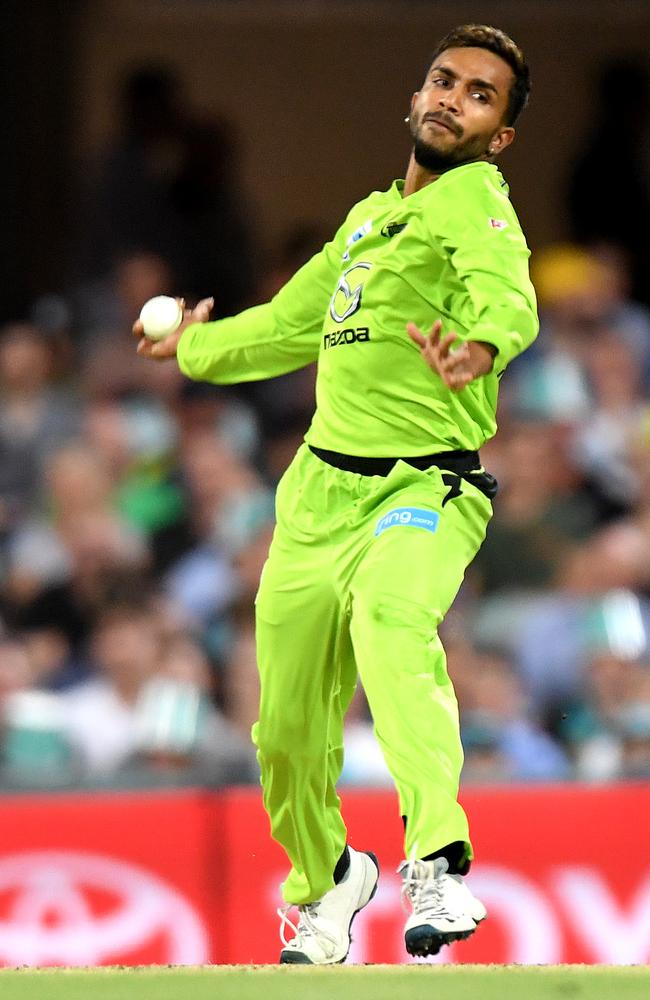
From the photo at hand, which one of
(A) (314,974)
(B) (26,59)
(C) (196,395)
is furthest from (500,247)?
(B) (26,59)

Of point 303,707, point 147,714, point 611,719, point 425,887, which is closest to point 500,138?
point 303,707

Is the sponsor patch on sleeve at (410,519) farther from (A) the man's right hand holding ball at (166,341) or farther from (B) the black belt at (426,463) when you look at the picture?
(A) the man's right hand holding ball at (166,341)

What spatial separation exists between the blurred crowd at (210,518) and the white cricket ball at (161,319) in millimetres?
2088

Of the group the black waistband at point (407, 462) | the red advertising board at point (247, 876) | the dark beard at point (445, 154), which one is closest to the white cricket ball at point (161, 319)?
the black waistband at point (407, 462)

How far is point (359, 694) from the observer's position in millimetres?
7273

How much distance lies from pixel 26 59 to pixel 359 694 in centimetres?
468

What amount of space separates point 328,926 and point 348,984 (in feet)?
3.12

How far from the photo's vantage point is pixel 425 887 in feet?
13.5

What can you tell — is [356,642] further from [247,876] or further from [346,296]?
[247,876]

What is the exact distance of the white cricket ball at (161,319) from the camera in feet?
16.6

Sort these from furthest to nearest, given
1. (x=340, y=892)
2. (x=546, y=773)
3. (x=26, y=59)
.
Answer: (x=26, y=59) → (x=546, y=773) → (x=340, y=892)

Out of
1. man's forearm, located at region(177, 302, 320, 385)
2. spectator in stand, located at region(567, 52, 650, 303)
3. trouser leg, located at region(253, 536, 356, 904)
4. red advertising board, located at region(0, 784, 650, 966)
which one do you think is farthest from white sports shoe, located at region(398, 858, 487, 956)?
spectator in stand, located at region(567, 52, 650, 303)

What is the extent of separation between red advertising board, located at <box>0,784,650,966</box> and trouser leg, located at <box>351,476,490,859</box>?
87.9 inches

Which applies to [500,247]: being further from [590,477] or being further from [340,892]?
→ [590,477]
